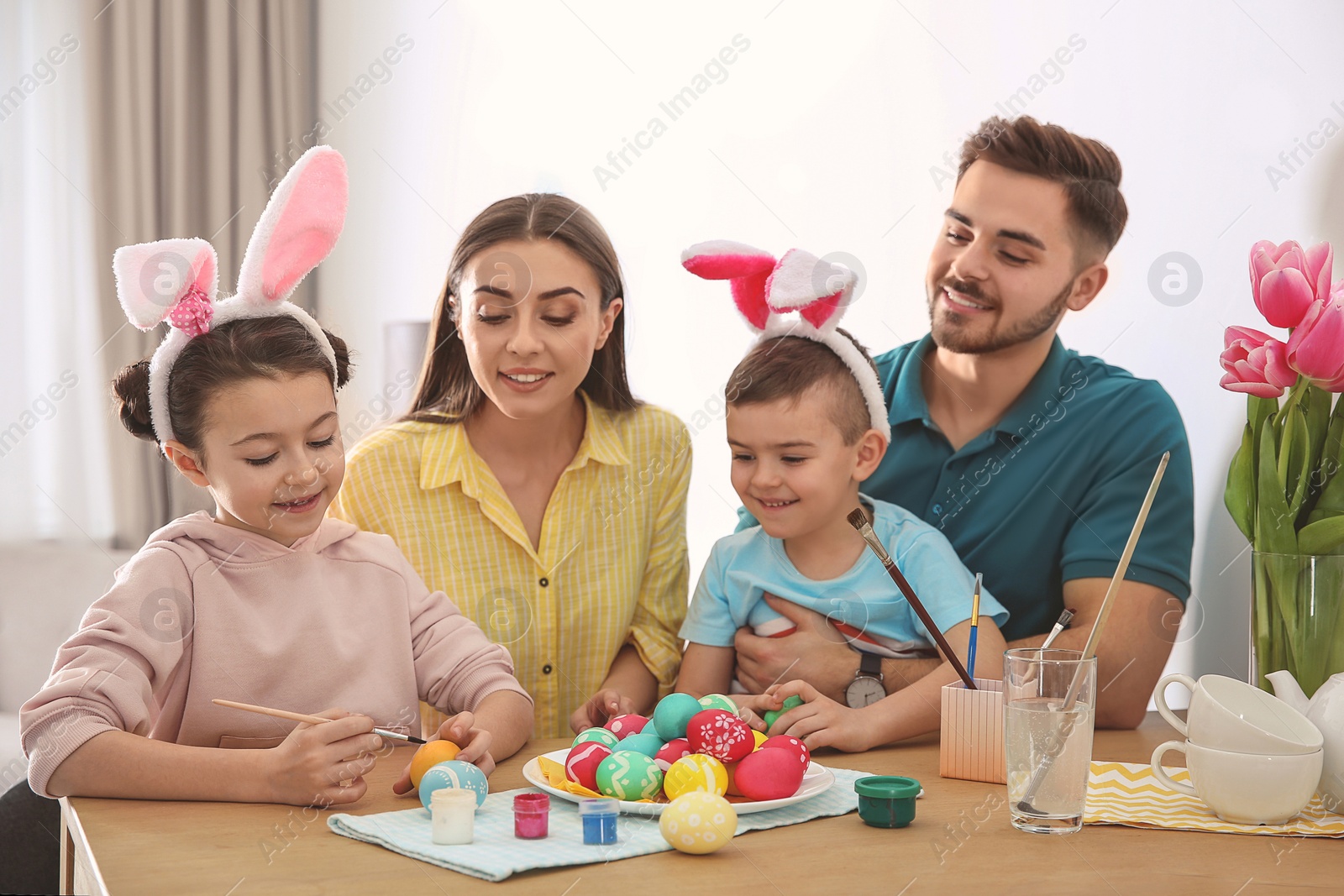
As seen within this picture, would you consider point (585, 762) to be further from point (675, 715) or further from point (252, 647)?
point (252, 647)

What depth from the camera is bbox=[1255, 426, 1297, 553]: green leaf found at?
1.21 meters

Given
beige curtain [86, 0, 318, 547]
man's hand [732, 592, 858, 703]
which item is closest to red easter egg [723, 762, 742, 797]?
man's hand [732, 592, 858, 703]

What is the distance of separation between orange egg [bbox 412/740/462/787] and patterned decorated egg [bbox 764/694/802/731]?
374 mm

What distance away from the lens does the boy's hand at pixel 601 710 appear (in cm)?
143

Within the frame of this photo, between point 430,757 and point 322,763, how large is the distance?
11 centimetres

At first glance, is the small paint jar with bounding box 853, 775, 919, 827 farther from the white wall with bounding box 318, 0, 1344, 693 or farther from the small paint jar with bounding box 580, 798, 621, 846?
the white wall with bounding box 318, 0, 1344, 693

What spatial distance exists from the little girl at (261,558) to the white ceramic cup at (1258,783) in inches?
27.9

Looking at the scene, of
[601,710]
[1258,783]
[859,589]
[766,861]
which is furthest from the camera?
[859,589]

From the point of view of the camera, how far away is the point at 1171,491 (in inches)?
68.6

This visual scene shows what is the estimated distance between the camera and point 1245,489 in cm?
127

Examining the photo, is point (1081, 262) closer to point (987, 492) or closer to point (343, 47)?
point (987, 492)

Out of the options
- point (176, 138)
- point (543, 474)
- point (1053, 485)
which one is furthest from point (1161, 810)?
point (176, 138)

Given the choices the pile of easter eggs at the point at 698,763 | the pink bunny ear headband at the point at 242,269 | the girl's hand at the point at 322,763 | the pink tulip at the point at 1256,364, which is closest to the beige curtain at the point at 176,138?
the pink bunny ear headband at the point at 242,269

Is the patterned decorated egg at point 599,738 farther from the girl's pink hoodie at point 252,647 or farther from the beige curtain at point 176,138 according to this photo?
the beige curtain at point 176,138
